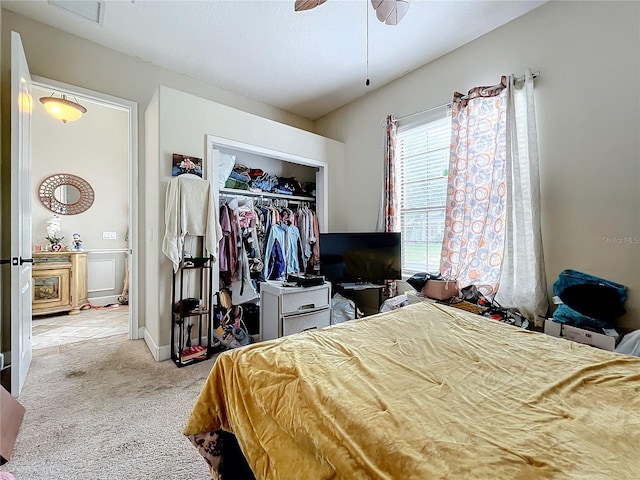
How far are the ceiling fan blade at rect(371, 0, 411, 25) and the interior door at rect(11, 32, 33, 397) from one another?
235cm

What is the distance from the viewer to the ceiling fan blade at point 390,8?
1522 millimetres

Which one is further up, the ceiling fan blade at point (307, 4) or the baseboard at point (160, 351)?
the ceiling fan blade at point (307, 4)

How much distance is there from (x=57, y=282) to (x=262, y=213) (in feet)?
10.1

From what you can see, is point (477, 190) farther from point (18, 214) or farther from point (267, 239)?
point (18, 214)

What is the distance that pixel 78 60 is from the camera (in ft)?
8.66

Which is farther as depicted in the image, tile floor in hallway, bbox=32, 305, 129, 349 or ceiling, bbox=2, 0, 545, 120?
tile floor in hallway, bbox=32, 305, 129, 349

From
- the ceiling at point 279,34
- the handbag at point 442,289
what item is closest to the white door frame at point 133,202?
the ceiling at point 279,34

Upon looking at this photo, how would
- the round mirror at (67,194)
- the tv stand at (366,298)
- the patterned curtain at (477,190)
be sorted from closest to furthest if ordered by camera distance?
the patterned curtain at (477,190) → the tv stand at (366,298) → the round mirror at (67,194)

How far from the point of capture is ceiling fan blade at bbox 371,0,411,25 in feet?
4.99

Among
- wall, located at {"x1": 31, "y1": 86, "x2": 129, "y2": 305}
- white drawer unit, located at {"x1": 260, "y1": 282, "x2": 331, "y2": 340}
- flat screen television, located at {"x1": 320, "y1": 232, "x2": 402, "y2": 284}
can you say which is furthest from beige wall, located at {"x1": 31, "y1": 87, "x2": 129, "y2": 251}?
flat screen television, located at {"x1": 320, "y1": 232, "x2": 402, "y2": 284}

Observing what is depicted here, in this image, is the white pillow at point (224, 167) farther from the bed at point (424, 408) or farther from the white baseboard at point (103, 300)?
the white baseboard at point (103, 300)

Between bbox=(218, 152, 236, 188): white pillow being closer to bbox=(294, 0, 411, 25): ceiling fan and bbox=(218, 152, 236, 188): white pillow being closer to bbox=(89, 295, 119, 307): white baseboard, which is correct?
bbox=(294, 0, 411, 25): ceiling fan

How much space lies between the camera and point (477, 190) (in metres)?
2.49

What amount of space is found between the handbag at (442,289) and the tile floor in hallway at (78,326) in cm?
337
